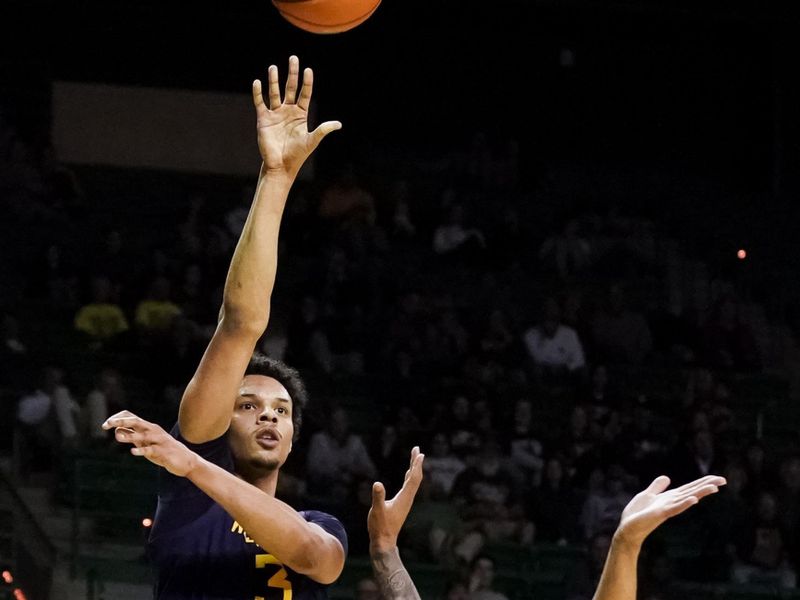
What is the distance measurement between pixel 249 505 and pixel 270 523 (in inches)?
3.0

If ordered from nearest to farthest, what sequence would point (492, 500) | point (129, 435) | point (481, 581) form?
1. point (129, 435)
2. point (481, 581)
3. point (492, 500)

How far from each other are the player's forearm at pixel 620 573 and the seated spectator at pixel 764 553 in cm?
716

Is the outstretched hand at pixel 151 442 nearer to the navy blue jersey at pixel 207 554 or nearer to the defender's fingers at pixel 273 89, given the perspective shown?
the navy blue jersey at pixel 207 554

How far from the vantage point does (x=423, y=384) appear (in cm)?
1192

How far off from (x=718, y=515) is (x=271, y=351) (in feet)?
11.3

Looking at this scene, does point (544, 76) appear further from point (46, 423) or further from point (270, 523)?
point (270, 523)

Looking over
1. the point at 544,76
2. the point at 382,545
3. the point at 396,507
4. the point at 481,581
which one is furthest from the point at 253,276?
the point at 544,76

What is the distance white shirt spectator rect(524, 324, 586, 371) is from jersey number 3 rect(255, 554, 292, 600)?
29.9ft

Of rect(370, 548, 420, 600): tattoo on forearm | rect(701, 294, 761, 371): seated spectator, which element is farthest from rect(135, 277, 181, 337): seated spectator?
rect(370, 548, 420, 600): tattoo on forearm

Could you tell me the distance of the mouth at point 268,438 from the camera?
3699 millimetres

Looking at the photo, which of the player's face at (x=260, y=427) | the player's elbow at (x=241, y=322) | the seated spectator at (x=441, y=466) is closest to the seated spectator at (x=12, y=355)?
the seated spectator at (x=441, y=466)

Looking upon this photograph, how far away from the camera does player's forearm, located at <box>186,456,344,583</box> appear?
127 inches

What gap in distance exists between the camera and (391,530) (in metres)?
4.43

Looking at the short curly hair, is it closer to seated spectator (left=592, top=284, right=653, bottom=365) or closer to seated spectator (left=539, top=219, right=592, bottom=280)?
seated spectator (left=592, top=284, right=653, bottom=365)
